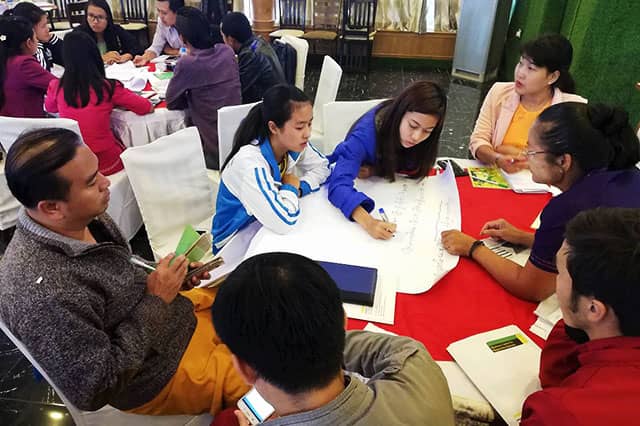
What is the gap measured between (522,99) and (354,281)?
4.62 ft

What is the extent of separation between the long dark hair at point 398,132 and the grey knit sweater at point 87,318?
3.33 ft

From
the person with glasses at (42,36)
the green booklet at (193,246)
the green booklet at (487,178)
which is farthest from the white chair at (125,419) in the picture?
the person with glasses at (42,36)

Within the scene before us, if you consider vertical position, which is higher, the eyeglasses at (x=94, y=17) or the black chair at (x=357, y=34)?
the eyeglasses at (x=94, y=17)

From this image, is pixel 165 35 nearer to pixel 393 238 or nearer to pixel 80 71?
pixel 80 71

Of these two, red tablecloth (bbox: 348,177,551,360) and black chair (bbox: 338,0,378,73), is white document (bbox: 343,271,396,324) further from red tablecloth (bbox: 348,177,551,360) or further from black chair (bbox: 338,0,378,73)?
black chair (bbox: 338,0,378,73)

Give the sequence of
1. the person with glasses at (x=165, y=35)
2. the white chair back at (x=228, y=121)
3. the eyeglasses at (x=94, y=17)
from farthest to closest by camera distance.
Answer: the person with glasses at (x=165, y=35), the eyeglasses at (x=94, y=17), the white chair back at (x=228, y=121)

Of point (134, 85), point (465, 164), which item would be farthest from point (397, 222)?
point (134, 85)

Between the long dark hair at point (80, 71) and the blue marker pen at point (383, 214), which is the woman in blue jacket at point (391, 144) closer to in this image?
the blue marker pen at point (383, 214)

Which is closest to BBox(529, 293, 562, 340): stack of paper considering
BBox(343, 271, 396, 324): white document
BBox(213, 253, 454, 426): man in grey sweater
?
BBox(343, 271, 396, 324): white document

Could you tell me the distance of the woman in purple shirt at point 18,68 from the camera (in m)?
2.65

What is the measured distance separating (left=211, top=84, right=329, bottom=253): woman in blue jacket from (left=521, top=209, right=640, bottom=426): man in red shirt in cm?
85

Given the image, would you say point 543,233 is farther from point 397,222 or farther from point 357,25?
point 357,25

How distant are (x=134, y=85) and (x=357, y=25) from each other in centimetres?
359

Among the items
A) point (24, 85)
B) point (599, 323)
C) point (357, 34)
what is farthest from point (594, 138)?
point (357, 34)
